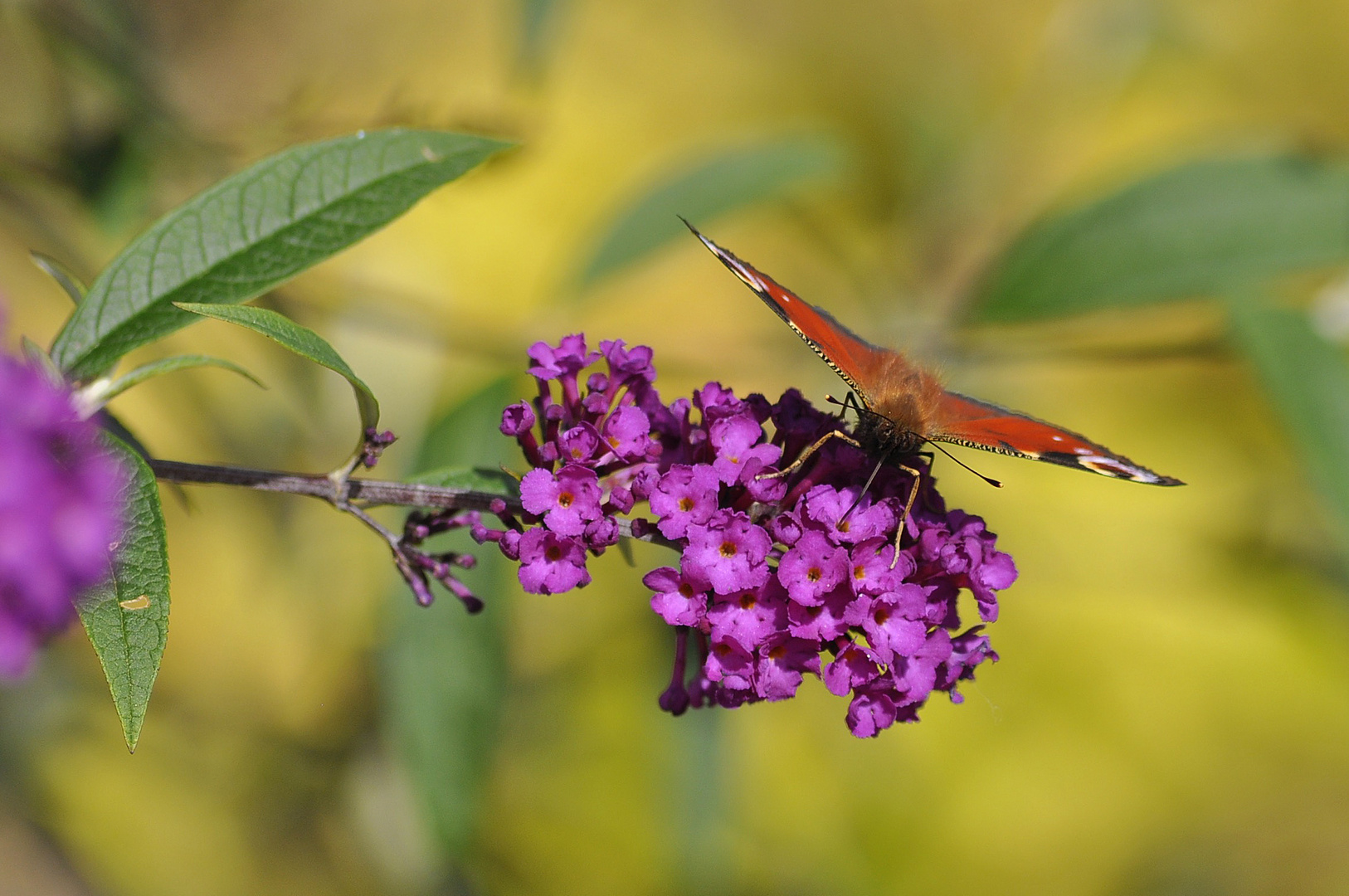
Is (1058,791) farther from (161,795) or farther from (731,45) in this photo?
(731,45)

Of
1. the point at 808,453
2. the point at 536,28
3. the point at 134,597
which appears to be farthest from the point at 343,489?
the point at 536,28

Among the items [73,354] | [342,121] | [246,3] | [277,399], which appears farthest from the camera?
[246,3]

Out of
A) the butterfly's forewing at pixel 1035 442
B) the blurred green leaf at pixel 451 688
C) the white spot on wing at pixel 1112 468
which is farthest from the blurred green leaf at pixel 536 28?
the white spot on wing at pixel 1112 468

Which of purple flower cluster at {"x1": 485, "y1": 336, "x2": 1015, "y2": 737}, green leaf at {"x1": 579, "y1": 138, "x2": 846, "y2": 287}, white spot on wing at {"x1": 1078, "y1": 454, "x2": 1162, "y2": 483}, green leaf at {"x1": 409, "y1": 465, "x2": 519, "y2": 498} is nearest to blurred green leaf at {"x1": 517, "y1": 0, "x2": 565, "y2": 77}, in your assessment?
green leaf at {"x1": 579, "y1": 138, "x2": 846, "y2": 287}

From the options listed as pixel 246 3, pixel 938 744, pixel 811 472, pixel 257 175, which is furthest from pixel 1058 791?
pixel 246 3

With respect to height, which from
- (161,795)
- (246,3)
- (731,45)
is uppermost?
(731,45)

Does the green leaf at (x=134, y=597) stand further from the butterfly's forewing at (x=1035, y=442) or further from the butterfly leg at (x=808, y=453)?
the butterfly's forewing at (x=1035, y=442)
